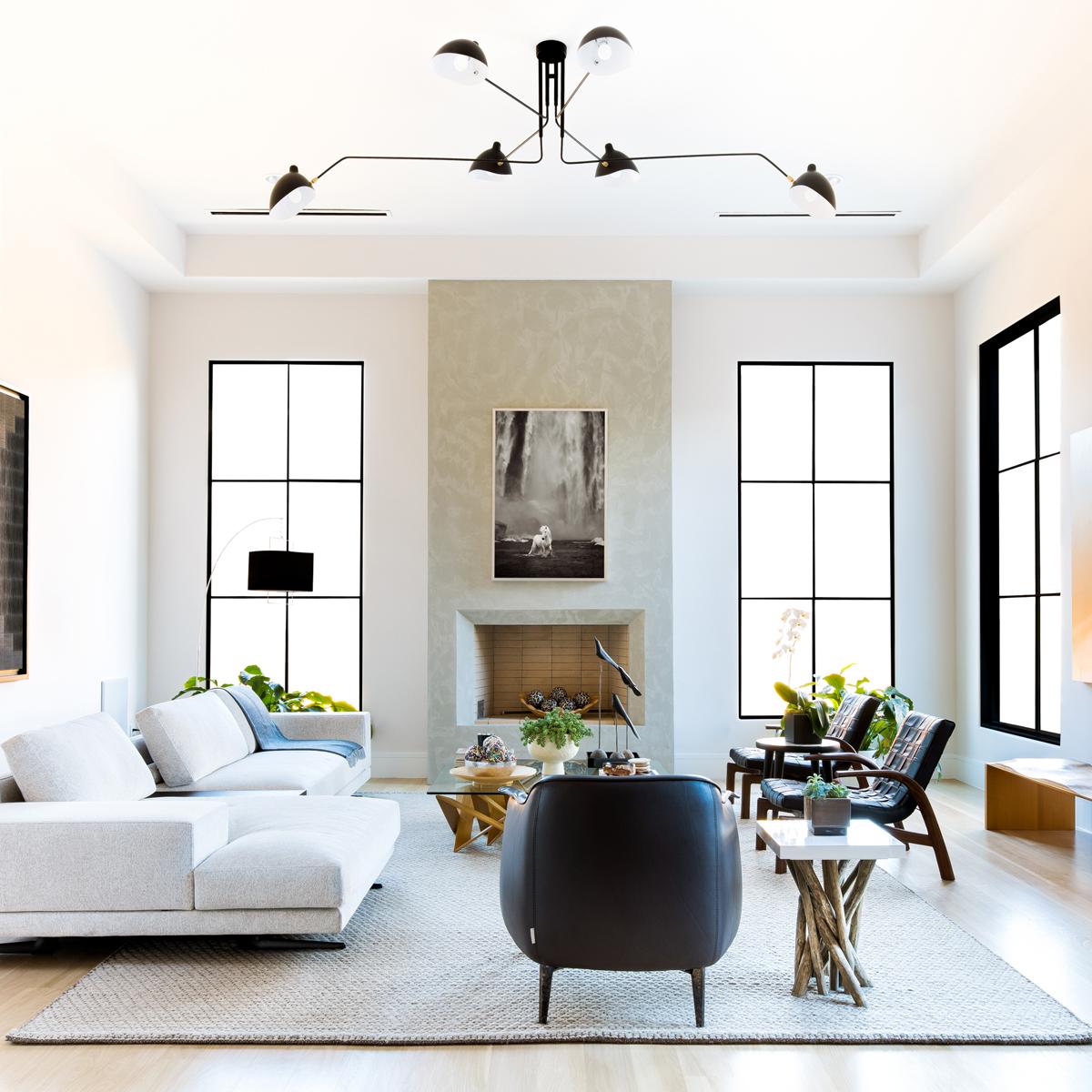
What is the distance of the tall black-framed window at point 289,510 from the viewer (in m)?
8.38

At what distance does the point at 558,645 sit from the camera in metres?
8.43

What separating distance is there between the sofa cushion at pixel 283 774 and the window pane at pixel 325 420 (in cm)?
281

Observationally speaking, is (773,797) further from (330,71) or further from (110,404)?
(110,404)

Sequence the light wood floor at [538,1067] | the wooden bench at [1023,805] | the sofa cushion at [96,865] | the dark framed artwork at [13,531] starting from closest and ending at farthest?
the light wood floor at [538,1067], the sofa cushion at [96,865], the dark framed artwork at [13,531], the wooden bench at [1023,805]

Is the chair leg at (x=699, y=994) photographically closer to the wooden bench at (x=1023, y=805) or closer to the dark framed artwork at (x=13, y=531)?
the wooden bench at (x=1023, y=805)

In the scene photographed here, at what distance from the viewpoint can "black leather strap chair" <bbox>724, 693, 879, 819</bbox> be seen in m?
6.09

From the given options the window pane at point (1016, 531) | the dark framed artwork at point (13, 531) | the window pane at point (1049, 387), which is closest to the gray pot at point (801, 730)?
the window pane at point (1016, 531)

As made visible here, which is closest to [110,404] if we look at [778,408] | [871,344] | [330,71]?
[330,71]

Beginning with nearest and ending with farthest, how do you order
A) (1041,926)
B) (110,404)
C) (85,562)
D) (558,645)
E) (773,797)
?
(1041,926) < (773,797) < (85,562) < (110,404) < (558,645)

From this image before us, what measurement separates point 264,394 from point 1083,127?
19.1 ft

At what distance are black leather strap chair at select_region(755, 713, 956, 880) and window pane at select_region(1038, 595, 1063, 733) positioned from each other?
1918 millimetres

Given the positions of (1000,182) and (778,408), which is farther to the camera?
(778,408)

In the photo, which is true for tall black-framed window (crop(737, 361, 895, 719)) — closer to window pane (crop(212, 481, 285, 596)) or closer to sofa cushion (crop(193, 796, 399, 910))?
window pane (crop(212, 481, 285, 596))

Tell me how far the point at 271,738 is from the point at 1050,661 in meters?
4.90
